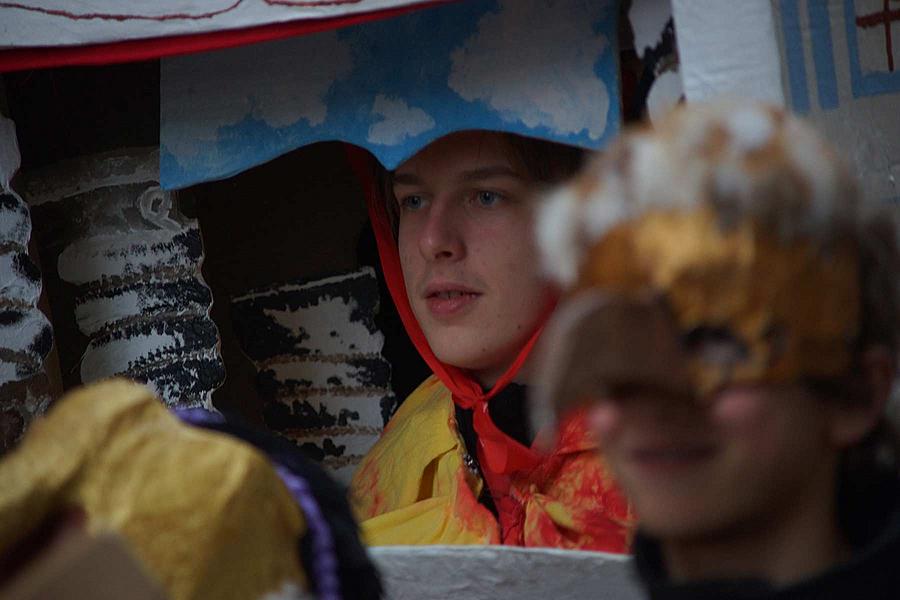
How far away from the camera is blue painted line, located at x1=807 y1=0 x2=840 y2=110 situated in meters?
1.54

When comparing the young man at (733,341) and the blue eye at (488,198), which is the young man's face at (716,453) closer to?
the young man at (733,341)

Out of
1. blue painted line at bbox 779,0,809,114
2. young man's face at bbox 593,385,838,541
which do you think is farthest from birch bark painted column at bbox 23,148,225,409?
young man's face at bbox 593,385,838,541

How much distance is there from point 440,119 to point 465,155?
78 mm

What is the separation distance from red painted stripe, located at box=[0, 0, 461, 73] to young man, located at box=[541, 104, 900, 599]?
0.93 meters

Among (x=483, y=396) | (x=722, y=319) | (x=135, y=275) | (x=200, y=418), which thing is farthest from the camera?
(x=135, y=275)

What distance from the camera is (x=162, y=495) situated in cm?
91

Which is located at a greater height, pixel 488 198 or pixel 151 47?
pixel 151 47

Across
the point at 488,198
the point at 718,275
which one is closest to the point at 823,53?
the point at 488,198

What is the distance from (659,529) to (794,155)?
26cm

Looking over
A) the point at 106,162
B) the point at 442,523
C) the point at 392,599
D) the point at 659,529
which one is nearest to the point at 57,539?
the point at 659,529

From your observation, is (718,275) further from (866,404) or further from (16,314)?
(16,314)

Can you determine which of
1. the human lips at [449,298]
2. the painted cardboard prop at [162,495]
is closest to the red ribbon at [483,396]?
the human lips at [449,298]

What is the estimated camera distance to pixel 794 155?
836 mm

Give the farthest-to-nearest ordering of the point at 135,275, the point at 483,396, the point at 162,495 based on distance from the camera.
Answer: the point at 135,275
the point at 483,396
the point at 162,495
